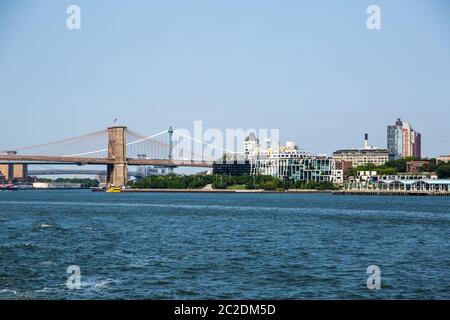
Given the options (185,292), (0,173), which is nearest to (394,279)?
(185,292)

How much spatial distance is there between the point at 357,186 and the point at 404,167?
19.5 meters

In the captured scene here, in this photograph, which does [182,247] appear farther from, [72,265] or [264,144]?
[264,144]

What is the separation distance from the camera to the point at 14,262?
18156mm

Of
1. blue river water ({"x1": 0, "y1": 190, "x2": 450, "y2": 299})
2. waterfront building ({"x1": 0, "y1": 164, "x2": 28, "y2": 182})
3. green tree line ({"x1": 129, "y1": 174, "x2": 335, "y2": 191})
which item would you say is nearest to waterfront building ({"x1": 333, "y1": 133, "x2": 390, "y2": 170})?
green tree line ({"x1": 129, "y1": 174, "x2": 335, "y2": 191})

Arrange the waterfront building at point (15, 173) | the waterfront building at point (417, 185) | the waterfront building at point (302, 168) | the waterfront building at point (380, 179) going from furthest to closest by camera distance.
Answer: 1. the waterfront building at point (15, 173)
2. the waterfront building at point (302, 168)
3. the waterfront building at point (380, 179)
4. the waterfront building at point (417, 185)

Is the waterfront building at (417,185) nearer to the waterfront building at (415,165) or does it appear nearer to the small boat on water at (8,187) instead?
the waterfront building at (415,165)

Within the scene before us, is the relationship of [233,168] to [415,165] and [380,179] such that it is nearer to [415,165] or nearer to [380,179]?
[415,165]

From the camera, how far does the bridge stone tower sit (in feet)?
348

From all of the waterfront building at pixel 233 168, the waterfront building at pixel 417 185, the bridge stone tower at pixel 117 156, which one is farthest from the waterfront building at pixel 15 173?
the waterfront building at pixel 417 185

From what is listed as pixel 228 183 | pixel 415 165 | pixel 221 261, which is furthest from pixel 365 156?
pixel 221 261

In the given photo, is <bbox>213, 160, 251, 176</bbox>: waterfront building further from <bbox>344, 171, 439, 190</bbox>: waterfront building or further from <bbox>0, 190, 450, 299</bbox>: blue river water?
<bbox>0, 190, 450, 299</bbox>: blue river water

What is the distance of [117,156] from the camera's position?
350ft

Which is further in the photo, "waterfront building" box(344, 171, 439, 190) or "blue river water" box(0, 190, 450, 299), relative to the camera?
"waterfront building" box(344, 171, 439, 190)

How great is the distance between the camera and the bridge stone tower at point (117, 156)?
348ft
